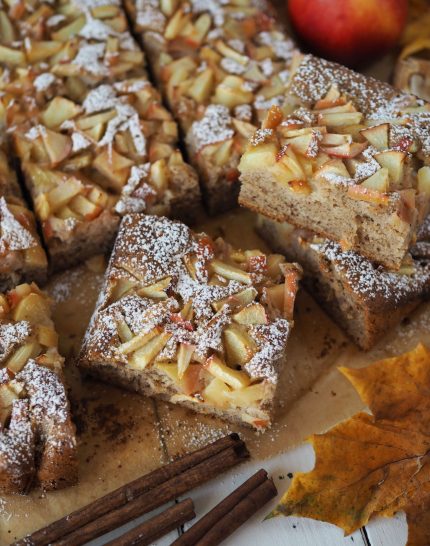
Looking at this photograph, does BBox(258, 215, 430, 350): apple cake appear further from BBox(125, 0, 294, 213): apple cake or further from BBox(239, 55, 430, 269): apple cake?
BBox(125, 0, 294, 213): apple cake

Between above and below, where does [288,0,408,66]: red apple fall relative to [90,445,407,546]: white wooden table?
above

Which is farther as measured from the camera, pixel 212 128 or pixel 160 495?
pixel 212 128

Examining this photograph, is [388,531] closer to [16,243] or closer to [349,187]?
[349,187]

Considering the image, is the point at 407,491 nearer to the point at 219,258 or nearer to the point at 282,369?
the point at 282,369

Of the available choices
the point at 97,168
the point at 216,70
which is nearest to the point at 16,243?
the point at 97,168

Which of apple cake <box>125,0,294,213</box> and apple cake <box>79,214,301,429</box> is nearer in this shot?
apple cake <box>79,214,301,429</box>

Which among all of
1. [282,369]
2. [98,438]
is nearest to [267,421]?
[282,369]

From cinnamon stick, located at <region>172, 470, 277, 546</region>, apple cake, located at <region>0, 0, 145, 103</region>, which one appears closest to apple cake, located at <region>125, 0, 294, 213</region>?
apple cake, located at <region>0, 0, 145, 103</region>
